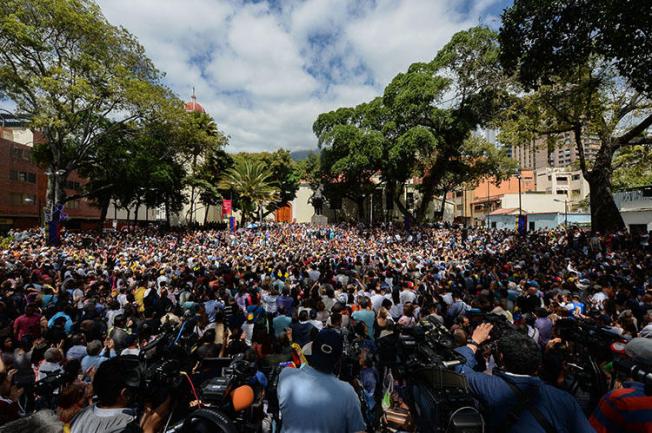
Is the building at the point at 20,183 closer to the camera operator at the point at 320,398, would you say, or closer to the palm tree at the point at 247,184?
Answer: the palm tree at the point at 247,184

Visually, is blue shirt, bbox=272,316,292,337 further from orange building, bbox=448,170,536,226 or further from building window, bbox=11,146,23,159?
orange building, bbox=448,170,536,226

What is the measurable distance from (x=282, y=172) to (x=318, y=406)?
52857 mm

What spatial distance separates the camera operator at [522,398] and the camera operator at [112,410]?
6.78 feet

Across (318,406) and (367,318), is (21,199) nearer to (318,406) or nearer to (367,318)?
(367,318)

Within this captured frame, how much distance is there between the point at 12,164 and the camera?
129 feet

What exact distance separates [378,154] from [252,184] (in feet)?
60.3

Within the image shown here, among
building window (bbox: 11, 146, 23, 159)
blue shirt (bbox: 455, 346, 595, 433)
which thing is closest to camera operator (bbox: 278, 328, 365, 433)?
blue shirt (bbox: 455, 346, 595, 433)

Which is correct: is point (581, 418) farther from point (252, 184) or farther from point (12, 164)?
point (12, 164)

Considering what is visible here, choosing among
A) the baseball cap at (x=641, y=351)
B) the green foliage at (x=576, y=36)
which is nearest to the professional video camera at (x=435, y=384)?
the baseball cap at (x=641, y=351)

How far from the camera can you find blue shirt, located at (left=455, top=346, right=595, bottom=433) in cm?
211

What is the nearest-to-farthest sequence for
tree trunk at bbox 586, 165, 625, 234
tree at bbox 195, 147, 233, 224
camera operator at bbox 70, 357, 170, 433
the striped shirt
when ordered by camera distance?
the striped shirt < camera operator at bbox 70, 357, 170, 433 < tree trunk at bbox 586, 165, 625, 234 < tree at bbox 195, 147, 233, 224

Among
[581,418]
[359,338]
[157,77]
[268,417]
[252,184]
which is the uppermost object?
[157,77]

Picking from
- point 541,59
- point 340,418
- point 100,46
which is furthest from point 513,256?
point 100,46

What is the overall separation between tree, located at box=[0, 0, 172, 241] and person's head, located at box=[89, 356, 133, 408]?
1039 inches
